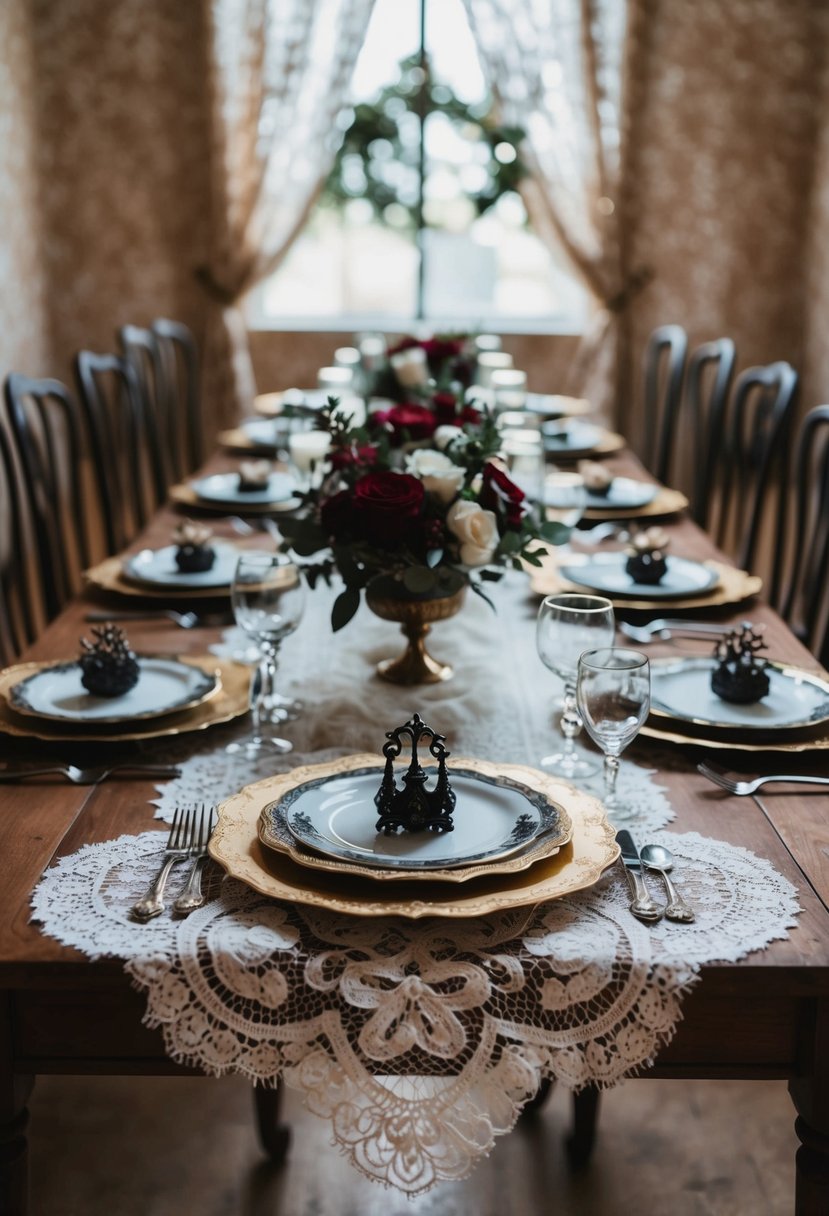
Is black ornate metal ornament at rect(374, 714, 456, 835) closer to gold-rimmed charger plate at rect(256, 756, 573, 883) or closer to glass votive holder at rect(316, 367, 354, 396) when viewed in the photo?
gold-rimmed charger plate at rect(256, 756, 573, 883)

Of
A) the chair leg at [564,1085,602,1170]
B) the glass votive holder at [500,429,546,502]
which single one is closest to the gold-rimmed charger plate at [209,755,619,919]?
the glass votive holder at [500,429,546,502]

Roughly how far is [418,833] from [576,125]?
13.3 ft

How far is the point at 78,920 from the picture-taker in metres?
1.00

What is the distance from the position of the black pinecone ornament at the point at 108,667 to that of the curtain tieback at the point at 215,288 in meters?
3.44

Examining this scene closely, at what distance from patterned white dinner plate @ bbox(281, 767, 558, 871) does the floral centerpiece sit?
0.32 meters

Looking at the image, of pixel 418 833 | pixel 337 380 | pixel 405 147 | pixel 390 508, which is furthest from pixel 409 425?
pixel 405 147

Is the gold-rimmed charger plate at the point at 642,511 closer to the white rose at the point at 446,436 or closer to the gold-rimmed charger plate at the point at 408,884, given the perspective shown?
the white rose at the point at 446,436

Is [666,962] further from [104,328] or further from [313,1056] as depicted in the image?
[104,328]

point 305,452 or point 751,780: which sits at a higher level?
point 305,452

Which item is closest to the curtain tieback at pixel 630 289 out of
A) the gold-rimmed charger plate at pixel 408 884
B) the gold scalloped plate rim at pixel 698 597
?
the gold scalloped plate rim at pixel 698 597

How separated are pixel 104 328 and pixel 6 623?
281cm

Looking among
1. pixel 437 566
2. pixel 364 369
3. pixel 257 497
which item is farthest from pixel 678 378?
pixel 437 566

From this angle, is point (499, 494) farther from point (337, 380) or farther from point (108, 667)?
point (337, 380)

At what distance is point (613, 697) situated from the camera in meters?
1.14
